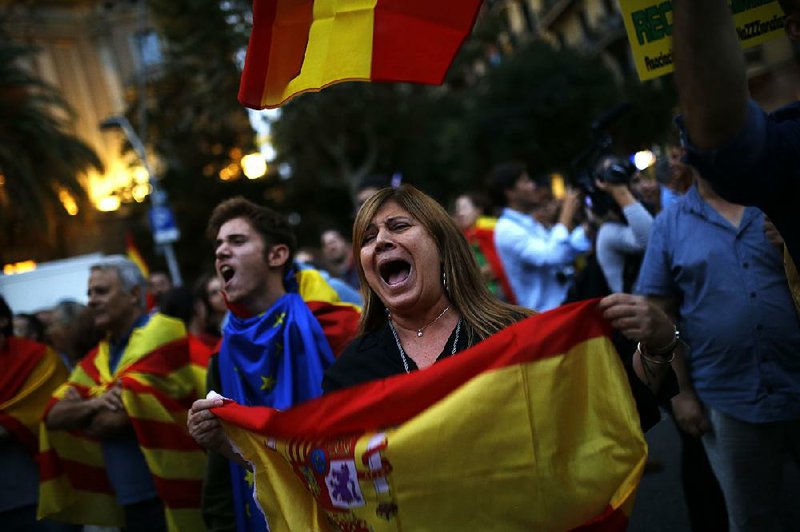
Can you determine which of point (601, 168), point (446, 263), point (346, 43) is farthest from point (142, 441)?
point (601, 168)

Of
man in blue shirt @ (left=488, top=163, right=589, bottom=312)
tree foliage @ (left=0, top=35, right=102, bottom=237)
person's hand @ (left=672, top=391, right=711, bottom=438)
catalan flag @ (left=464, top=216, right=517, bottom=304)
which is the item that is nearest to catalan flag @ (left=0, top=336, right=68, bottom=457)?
man in blue shirt @ (left=488, top=163, right=589, bottom=312)

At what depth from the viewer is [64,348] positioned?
5.82 meters

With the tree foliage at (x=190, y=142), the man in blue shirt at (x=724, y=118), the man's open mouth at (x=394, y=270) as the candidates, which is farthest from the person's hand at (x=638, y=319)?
the tree foliage at (x=190, y=142)

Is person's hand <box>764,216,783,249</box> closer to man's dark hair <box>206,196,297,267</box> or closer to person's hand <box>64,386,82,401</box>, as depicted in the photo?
man's dark hair <box>206,196,297,267</box>

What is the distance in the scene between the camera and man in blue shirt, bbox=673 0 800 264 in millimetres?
1524

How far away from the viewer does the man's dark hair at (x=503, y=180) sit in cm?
628

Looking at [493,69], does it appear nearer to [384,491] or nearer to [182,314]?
[182,314]

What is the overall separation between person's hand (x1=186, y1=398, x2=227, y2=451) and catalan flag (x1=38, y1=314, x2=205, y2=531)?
147cm

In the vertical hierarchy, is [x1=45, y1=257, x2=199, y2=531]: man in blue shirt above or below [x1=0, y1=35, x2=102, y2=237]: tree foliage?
below

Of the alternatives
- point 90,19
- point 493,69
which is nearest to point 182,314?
point 493,69

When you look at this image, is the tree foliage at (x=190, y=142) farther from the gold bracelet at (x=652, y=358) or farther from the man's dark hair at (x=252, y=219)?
the gold bracelet at (x=652, y=358)

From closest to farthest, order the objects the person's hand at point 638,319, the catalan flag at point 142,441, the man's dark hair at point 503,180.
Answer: the person's hand at point 638,319 → the catalan flag at point 142,441 → the man's dark hair at point 503,180

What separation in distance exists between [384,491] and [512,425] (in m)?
0.38

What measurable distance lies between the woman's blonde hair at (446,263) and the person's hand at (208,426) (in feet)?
1.89
